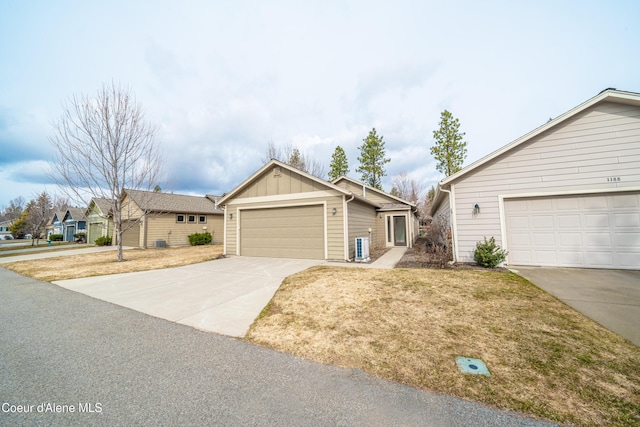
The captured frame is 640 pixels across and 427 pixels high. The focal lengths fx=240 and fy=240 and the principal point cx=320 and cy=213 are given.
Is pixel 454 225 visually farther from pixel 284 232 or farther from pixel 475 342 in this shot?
pixel 284 232

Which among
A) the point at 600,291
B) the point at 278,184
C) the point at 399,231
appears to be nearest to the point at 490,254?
the point at 600,291

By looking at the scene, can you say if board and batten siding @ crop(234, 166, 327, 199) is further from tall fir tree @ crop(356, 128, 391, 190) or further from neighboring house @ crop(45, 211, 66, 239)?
neighboring house @ crop(45, 211, 66, 239)

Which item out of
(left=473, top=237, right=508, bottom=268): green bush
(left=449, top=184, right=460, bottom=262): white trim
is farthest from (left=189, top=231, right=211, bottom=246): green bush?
(left=473, top=237, right=508, bottom=268): green bush

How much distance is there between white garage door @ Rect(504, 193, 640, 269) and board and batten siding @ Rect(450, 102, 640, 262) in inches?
14.8

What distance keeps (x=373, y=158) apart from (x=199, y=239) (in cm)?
2014

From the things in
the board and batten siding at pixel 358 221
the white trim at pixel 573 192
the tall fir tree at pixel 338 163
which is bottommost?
the board and batten siding at pixel 358 221

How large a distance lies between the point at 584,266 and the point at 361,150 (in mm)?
23238

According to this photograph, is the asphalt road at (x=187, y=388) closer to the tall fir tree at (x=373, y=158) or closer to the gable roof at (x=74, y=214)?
the tall fir tree at (x=373, y=158)

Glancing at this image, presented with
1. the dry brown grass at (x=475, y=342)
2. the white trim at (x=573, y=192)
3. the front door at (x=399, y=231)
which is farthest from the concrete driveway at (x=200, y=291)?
the front door at (x=399, y=231)

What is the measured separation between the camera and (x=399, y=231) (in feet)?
55.3

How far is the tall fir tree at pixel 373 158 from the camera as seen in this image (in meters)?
27.8

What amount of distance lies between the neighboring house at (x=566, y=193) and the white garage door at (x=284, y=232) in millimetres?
5350

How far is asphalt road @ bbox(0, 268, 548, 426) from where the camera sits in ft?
6.50

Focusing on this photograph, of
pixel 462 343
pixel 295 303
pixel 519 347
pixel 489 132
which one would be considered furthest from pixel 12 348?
Answer: pixel 489 132
